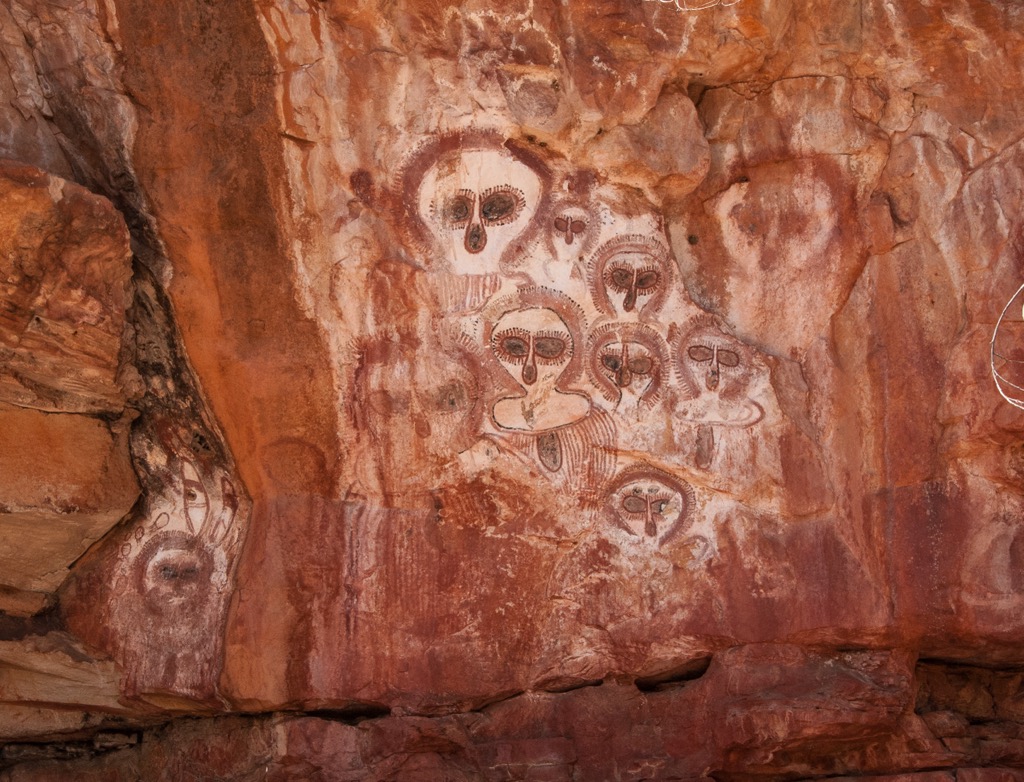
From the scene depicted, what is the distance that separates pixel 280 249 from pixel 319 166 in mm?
495

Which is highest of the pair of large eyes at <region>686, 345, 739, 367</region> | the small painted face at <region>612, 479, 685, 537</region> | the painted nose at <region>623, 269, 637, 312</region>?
the painted nose at <region>623, 269, 637, 312</region>

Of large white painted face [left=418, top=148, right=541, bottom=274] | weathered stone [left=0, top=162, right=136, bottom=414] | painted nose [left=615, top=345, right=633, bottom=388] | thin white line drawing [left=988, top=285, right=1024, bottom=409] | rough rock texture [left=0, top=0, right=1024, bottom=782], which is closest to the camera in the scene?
weathered stone [left=0, top=162, right=136, bottom=414]

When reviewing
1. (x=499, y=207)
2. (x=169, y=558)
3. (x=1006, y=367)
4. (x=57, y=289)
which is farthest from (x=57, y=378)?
(x=1006, y=367)

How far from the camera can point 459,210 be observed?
7.03 metres

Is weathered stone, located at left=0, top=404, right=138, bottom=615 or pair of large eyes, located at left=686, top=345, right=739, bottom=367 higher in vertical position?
pair of large eyes, located at left=686, top=345, right=739, bottom=367

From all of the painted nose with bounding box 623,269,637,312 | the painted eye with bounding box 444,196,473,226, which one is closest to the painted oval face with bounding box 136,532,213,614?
the painted eye with bounding box 444,196,473,226

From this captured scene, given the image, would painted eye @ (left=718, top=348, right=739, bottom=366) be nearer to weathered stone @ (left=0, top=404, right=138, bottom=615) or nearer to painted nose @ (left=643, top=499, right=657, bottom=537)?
painted nose @ (left=643, top=499, right=657, bottom=537)

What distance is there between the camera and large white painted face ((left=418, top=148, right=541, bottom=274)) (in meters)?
7.01

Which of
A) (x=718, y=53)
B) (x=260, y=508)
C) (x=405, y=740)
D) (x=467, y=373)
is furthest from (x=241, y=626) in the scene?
(x=718, y=53)

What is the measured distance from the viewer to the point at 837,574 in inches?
271

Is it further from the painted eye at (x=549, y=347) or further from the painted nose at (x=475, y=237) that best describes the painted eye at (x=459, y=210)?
the painted eye at (x=549, y=347)

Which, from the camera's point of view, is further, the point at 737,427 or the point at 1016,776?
the point at 737,427

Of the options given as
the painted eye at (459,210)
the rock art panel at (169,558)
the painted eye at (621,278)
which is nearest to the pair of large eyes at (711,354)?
the painted eye at (621,278)

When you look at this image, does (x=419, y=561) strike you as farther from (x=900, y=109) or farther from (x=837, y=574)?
(x=900, y=109)
